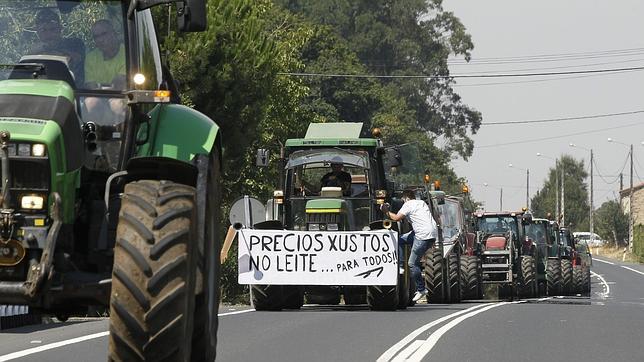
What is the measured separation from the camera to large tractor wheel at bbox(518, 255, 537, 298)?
37156mm

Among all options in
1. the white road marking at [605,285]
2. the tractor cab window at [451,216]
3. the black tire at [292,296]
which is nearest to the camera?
the black tire at [292,296]

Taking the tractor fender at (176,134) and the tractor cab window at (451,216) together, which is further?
the tractor cab window at (451,216)

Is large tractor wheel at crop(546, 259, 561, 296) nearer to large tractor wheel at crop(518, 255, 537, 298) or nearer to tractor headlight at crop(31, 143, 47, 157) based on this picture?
large tractor wheel at crop(518, 255, 537, 298)

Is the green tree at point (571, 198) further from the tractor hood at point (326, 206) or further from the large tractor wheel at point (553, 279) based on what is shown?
the tractor hood at point (326, 206)

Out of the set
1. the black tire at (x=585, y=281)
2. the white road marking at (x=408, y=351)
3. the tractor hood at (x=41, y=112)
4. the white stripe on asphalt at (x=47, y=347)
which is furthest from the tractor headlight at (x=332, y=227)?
the black tire at (x=585, y=281)

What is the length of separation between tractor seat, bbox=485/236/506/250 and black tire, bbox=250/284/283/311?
57.4 feet

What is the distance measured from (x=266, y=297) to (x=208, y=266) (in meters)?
13.0

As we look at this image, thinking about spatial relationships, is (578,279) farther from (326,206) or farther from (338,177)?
(326,206)

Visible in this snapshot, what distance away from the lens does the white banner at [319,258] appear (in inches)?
875

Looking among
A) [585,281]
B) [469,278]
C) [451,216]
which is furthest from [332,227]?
[585,281]

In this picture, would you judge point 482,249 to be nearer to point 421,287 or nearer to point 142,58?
point 421,287

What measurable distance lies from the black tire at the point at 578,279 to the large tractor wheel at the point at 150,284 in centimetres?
3775

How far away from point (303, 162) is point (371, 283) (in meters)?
2.76

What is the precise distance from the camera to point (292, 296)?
2328cm
